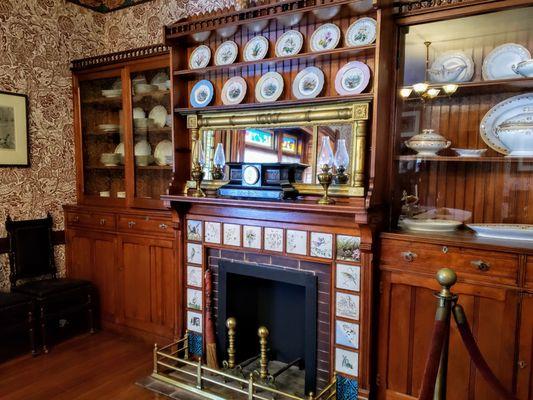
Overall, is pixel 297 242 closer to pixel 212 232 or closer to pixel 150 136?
pixel 212 232

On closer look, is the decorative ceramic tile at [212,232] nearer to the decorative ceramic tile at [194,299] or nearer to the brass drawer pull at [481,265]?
the decorative ceramic tile at [194,299]

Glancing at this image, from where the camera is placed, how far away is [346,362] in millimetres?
2248

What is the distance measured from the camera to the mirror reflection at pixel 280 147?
2.34 meters

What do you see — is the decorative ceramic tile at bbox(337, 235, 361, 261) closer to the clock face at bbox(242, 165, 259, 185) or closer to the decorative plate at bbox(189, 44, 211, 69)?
the clock face at bbox(242, 165, 259, 185)

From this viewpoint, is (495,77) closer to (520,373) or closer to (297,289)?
(520,373)

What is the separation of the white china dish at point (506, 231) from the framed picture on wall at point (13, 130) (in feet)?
10.5

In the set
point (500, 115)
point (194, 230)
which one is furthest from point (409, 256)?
point (194, 230)

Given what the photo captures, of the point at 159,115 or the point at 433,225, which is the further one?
the point at 159,115

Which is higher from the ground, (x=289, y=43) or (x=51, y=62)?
(x=51, y=62)

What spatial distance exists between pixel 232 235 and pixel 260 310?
25.1 inches

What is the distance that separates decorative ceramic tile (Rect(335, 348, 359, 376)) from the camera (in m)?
2.22

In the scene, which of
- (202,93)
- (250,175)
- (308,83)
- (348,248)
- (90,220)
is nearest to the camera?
(348,248)

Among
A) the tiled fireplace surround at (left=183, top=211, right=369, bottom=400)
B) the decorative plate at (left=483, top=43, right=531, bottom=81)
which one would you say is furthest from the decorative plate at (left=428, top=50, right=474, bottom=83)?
the tiled fireplace surround at (left=183, top=211, right=369, bottom=400)

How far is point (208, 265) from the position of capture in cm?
273
